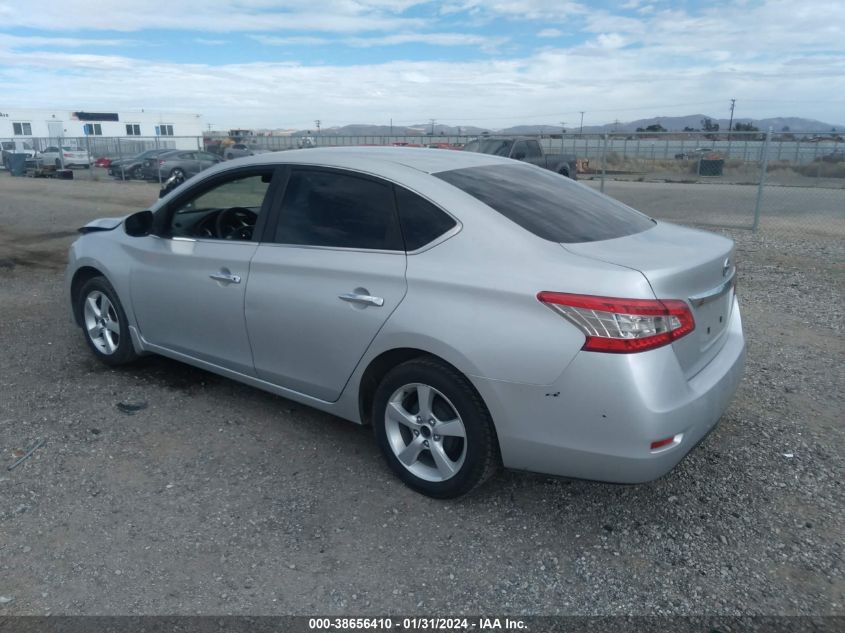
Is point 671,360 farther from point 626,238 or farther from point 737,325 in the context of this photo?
point 737,325

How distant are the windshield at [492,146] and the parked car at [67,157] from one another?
1757 cm

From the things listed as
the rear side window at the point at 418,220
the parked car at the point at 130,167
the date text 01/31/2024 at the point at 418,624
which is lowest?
the date text 01/31/2024 at the point at 418,624

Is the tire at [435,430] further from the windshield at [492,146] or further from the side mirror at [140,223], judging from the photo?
the windshield at [492,146]

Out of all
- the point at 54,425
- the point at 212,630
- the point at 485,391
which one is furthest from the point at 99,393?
the point at 485,391

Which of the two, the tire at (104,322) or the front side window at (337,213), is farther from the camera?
the tire at (104,322)

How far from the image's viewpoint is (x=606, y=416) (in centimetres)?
296

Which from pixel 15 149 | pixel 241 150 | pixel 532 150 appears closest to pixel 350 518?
pixel 532 150

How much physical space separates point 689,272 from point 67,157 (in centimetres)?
3166

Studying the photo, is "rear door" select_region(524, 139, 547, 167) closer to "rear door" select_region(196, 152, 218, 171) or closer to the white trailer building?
"rear door" select_region(196, 152, 218, 171)

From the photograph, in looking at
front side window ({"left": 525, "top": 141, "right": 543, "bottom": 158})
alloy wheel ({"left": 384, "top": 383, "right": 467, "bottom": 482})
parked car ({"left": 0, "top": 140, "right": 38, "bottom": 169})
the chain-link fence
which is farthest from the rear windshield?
parked car ({"left": 0, "top": 140, "right": 38, "bottom": 169})

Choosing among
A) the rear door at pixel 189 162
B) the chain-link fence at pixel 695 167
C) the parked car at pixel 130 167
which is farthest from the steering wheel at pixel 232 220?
the parked car at pixel 130 167

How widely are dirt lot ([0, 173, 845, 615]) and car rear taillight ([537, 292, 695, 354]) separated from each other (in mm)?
995

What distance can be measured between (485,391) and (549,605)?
924mm

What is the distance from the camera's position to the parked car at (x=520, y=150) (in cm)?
2014
